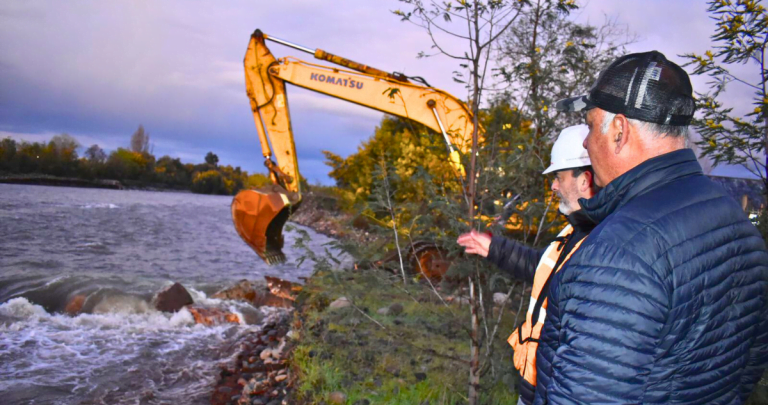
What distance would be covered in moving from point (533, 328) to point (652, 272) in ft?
3.09

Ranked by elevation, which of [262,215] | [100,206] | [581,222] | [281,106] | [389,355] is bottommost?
[389,355]

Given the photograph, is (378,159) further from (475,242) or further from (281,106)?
(475,242)

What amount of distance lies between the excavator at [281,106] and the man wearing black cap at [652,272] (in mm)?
7952

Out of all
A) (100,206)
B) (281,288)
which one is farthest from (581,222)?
(100,206)

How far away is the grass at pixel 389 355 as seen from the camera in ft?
13.6

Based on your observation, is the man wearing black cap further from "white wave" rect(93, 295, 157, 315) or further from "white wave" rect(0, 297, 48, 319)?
"white wave" rect(0, 297, 48, 319)

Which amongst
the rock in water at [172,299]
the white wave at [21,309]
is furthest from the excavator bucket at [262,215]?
the white wave at [21,309]

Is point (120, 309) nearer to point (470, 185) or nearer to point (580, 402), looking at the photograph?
point (470, 185)

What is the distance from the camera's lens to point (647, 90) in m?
1.42

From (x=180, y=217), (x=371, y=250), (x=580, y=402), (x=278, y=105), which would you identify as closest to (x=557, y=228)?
(x=371, y=250)

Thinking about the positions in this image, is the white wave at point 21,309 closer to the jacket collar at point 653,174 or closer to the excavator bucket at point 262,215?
the excavator bucket at point 262,215

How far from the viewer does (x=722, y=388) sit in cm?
144

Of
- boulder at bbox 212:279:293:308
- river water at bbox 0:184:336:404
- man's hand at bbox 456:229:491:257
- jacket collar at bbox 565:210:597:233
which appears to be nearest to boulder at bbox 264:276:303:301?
boulder at bbox 212:279:293:308

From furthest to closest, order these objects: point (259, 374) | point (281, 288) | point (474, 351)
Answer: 1. point (281, 288)
2. point (259, 374)
3. point (474, 351)
